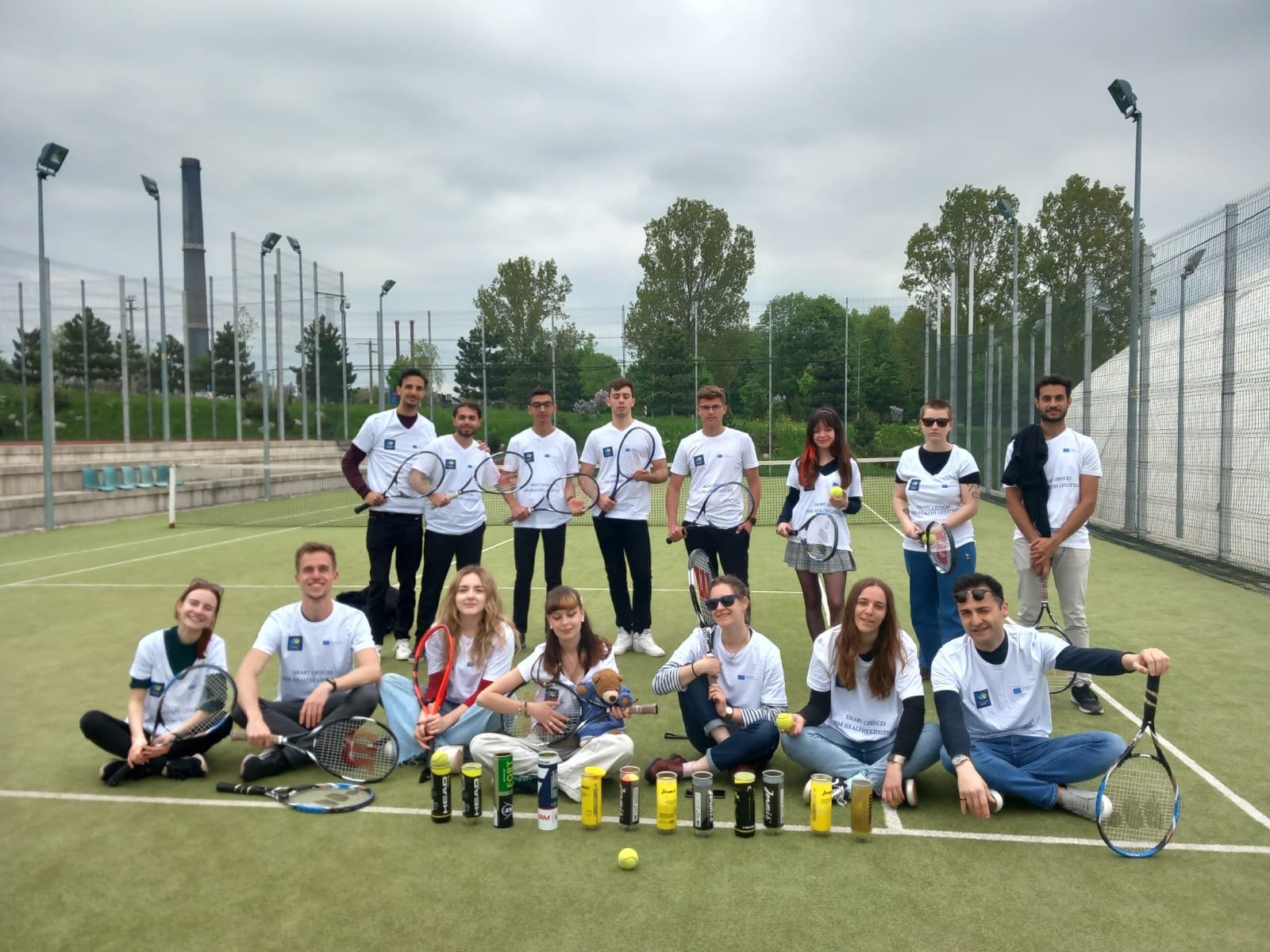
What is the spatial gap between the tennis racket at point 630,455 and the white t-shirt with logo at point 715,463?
332mm

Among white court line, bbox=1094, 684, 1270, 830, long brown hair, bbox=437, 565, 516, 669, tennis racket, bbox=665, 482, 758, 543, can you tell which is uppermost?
tennis racket, bbox=665, 482, 758, 543

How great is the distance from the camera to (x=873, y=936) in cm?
300

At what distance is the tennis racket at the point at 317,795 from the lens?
409 centimetres

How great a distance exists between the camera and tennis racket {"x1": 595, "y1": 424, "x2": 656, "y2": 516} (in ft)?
22.1

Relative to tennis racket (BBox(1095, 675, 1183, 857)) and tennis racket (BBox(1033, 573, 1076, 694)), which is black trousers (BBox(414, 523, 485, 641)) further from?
tennis racket (BBox(1095, 675, 1183, 857))

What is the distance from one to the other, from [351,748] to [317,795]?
0.32 m

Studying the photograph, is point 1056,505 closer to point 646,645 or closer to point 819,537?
point 819,537

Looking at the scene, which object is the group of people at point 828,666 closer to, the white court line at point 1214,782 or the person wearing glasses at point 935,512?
the person wearing glasses at point 935,512

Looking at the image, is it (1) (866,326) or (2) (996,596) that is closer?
(2) (996,596)

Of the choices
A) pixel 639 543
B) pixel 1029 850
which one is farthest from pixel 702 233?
pixel 1029 850

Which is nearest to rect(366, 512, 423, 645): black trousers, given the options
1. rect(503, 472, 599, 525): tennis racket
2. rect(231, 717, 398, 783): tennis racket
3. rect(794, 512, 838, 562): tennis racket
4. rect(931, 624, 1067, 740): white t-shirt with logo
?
rect(503, 472, 599, 525): tennis racket

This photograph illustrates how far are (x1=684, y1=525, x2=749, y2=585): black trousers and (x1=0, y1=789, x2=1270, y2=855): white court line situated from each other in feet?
8.46

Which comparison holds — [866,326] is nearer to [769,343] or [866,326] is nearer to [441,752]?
[769,343]

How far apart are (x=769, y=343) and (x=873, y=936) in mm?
25685
